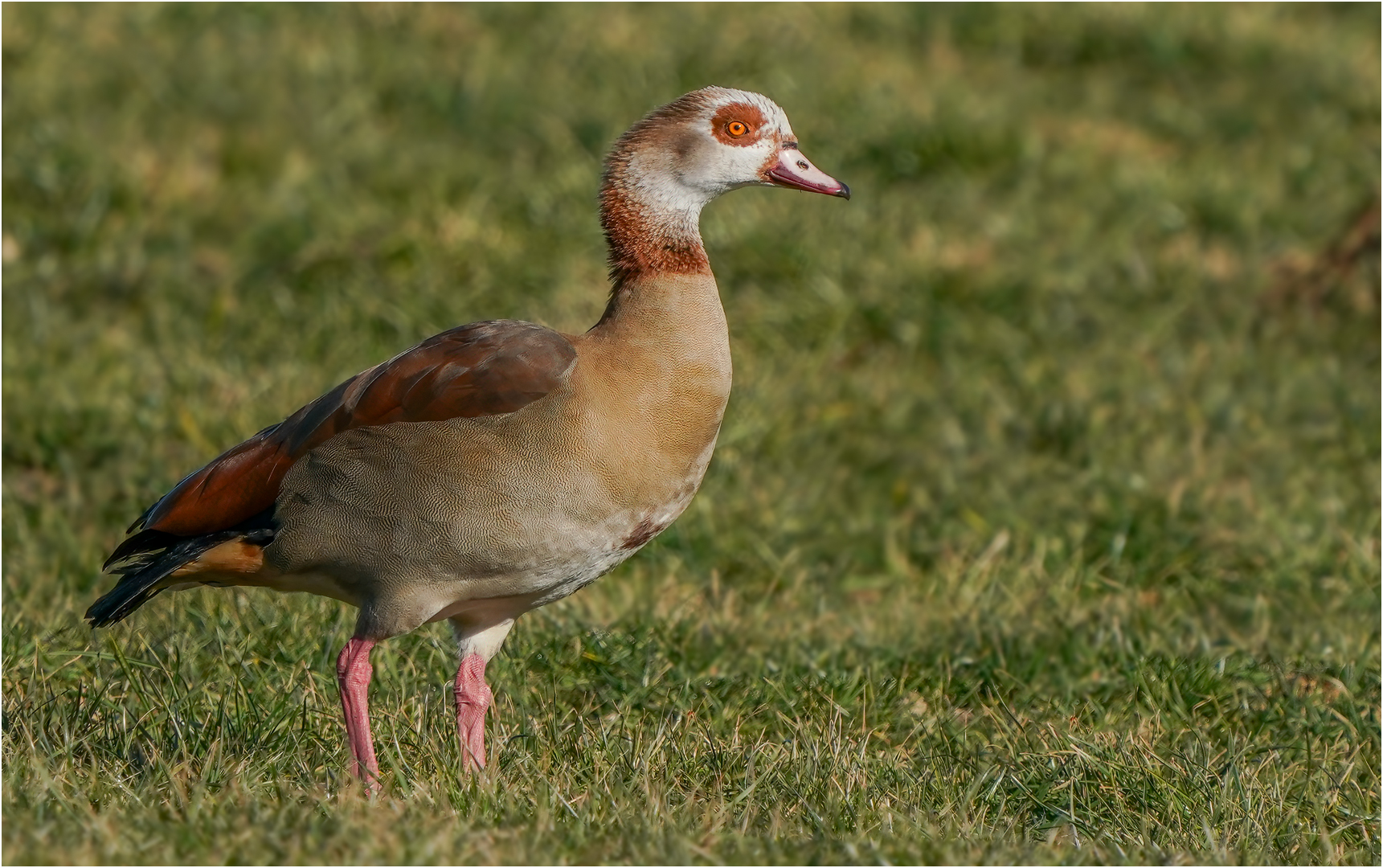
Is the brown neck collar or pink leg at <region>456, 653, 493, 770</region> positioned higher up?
the brown neck collar

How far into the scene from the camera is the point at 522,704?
15.1 ft

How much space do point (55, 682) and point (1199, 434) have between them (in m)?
4.46

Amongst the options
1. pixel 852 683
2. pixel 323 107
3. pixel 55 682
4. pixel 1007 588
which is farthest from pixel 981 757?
pixel 323 107

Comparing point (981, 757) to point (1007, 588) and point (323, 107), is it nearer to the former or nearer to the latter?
point (1007, 588)

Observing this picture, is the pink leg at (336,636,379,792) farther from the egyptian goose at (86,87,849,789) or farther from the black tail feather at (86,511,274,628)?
the black tail feather at (86,511,274,628)

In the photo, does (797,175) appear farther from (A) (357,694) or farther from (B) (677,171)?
A: (A) (357,694)

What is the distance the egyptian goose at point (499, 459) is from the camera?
392 cm

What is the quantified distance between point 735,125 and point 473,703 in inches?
58.2

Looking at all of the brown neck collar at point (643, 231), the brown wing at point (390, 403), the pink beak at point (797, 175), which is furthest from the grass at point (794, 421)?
the pink beak at point (797, 175)

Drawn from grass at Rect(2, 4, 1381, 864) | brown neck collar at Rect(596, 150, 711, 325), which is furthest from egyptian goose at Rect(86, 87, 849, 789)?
grass at Rect(2, 4, 1381, 864)

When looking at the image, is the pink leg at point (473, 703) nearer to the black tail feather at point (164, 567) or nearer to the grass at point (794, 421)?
the grass at point (794, 421)

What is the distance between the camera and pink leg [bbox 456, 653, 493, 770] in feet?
13.7

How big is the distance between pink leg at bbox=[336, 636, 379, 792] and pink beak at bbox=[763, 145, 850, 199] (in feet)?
4.71

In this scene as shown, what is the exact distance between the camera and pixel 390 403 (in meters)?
4.09
